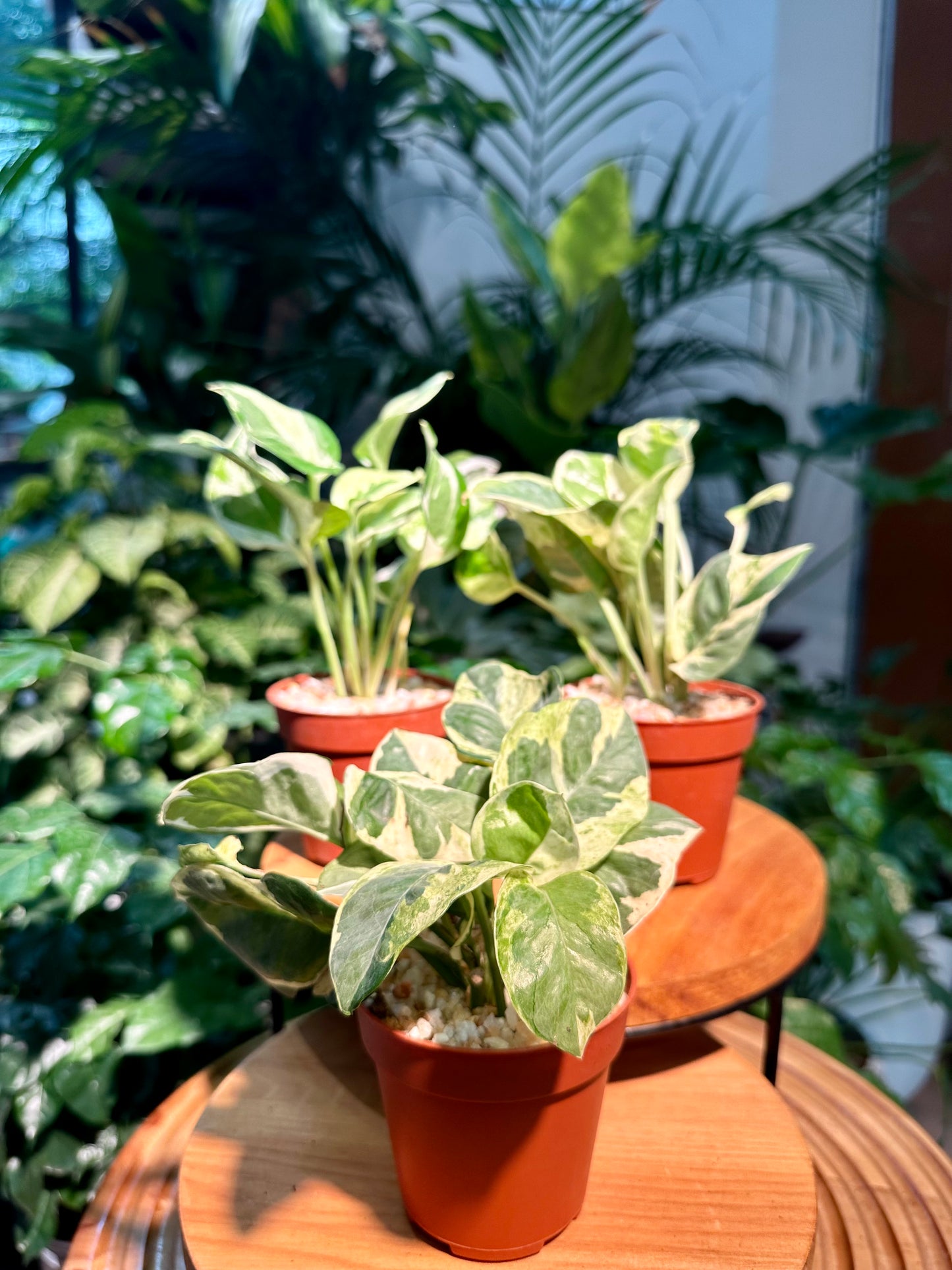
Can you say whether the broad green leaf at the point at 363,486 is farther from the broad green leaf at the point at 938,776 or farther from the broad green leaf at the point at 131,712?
the broad green leaf at the point at 938,776

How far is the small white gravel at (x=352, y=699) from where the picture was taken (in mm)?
800

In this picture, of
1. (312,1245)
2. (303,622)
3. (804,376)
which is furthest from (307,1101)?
→ (804,376)

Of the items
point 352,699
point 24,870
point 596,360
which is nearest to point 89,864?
point 24,870

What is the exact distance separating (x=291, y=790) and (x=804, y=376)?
6.20 ft

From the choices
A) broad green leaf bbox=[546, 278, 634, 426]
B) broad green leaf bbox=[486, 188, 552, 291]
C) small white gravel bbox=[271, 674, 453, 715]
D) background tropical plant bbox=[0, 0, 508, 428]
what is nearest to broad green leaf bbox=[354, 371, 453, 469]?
small white gravel bbox=[271, 674, 453, 715]

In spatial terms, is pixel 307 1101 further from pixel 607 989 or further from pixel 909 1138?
pixel 909 1138

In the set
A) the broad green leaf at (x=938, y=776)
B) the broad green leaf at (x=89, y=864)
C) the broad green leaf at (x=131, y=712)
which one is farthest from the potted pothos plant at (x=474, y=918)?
the broad green leaf at (x=938, y=776)

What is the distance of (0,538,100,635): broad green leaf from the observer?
1.18m

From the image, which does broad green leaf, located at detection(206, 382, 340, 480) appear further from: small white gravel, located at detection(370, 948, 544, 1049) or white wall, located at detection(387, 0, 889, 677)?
Result: white wall, located at detection(387, 0, 889, 677)

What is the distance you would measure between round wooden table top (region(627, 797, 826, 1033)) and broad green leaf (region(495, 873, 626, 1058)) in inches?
7.4

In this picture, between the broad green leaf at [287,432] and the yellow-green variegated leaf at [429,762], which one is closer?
the yellow-green variegated leaf at [429,762]

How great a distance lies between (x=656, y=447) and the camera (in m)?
0.80

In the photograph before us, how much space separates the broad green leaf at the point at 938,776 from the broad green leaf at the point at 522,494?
0.83m

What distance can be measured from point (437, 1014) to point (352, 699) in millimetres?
383
